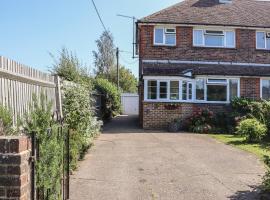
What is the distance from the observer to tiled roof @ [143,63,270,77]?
22672 millimetres

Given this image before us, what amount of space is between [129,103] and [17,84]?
3627 centimetres

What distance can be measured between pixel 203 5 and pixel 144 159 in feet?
59.8

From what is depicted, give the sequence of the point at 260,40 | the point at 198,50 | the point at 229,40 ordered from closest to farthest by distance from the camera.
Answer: the point at 198,50 → the point at 229,40 → the point at 260,40

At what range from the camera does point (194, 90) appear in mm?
22891

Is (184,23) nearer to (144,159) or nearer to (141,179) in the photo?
(144,159)

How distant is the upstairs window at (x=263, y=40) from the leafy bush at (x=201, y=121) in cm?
636

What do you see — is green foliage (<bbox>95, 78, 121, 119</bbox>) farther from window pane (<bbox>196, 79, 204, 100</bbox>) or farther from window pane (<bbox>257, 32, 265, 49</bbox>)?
window pane (<bbox>257, 32, 265, 49</bbox>)

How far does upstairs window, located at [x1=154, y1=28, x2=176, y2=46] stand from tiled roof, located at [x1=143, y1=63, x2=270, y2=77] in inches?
52.8

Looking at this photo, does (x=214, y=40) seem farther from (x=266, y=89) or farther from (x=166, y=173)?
(x=166, y=173)

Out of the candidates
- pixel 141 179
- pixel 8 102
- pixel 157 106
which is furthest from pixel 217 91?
pixel 8 102

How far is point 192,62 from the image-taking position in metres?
24.3

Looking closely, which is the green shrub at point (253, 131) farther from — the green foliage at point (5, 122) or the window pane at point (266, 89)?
the green foliage at point (5, 122)

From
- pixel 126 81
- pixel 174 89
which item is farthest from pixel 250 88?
pixel 126 81

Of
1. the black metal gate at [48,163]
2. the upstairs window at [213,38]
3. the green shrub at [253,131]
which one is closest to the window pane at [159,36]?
the upstairs window at [213,38]
